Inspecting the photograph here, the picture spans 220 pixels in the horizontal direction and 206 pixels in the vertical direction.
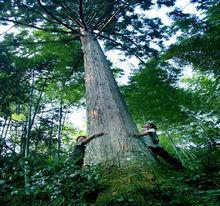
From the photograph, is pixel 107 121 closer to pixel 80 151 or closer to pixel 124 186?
pixel 80 151

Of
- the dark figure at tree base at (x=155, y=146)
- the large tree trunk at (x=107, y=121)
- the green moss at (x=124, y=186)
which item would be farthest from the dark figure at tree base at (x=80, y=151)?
the dark figure at tree base at (x=155, y=146)

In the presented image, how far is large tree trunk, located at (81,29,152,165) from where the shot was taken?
4.57 metres

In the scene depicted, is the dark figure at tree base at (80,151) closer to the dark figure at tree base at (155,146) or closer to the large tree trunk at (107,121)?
the large tree trunk at (107,121)

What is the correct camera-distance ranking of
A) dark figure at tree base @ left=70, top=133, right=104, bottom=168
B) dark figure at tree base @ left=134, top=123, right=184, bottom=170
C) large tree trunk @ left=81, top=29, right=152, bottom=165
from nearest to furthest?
large tree trunk @ left=81, top=29, right=152, bottom=165 < dark figure at tree base @ left=70, top=133, right=104, bottom=168 < dark figure at tree base @ left=134, top=123, right=184, bottom=170

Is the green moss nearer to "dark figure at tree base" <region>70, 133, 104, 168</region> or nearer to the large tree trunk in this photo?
the large tree trunk

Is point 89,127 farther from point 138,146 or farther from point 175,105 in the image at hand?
point 175,105

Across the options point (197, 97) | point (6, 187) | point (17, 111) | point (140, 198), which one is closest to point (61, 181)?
point (6, 187)

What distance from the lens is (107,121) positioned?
210 inches

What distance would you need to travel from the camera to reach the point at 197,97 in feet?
37.4

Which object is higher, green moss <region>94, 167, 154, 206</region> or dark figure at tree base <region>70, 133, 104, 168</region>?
dark figure at tree base <region>70, 133, 104, 168</region>

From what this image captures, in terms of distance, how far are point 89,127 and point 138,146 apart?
1.13 m

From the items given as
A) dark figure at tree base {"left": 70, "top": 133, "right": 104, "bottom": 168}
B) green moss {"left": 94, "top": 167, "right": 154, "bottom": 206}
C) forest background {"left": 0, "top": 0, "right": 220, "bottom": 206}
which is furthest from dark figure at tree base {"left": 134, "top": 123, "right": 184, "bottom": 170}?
green moss {"left": 94, "top": 167, "right": 154, "bottom": 206}

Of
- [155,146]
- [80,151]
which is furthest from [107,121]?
[155,146]

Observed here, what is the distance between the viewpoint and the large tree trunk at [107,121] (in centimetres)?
457
